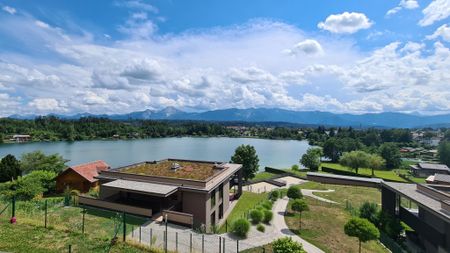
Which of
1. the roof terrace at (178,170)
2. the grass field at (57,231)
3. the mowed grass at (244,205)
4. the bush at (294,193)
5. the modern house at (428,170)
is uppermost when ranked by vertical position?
the roof terrace at (178,170)

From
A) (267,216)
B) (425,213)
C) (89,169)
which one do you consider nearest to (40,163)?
(89,169)

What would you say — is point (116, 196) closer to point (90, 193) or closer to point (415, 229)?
point (90, 193)

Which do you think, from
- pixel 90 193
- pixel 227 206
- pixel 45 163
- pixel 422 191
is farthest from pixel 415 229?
pixel 45 163

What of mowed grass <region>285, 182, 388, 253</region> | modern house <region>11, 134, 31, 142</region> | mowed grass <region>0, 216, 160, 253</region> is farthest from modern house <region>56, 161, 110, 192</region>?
modern house <region>11, 134, 31, 142</region>

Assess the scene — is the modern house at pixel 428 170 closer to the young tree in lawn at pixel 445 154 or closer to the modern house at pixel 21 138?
the young tree in lawn at pixel 445 154

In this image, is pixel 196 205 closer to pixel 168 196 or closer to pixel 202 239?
pixel 168 196

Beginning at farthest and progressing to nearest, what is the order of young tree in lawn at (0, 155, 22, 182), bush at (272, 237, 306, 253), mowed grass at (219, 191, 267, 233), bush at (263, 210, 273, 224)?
young tree in lawn at (0, 155, 22, 182)
mowed grass at (219, 191, 267, 233)
bush at (263, 210, 273, 224)
bush at (272, 237, 306, 253)

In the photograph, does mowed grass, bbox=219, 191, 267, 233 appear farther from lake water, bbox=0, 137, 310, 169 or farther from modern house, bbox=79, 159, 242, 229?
lake water, bbox=0, 137, 310, 169

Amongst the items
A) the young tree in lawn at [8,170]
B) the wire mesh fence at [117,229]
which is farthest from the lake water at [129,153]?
the wire mesh fence at [117,229]
